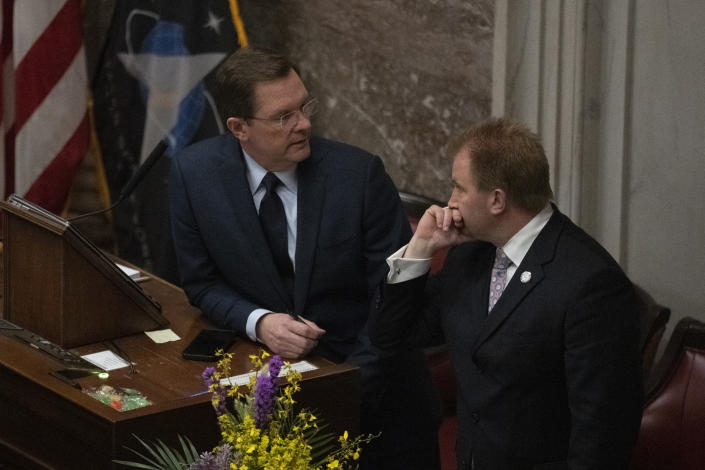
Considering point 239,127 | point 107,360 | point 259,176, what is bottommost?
point 107,360

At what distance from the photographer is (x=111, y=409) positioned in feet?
8.47

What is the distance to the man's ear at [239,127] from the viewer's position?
3174 mm

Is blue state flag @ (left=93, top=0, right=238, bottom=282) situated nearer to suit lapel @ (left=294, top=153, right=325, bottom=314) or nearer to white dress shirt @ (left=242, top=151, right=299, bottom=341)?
white dress shirt @ (left=242, top=151, right=299, bottom=341)

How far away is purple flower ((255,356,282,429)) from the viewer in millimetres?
2016

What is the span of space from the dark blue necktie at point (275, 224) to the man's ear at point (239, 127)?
12 centimetres

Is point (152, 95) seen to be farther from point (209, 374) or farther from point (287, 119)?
point (209, 374)

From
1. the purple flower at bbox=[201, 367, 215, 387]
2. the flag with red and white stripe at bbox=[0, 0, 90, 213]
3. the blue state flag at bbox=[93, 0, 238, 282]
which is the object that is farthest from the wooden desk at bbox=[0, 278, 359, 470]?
the flag with red and white stripe at bbox=[0, 0, 90, 213]

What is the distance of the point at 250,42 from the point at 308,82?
32cm

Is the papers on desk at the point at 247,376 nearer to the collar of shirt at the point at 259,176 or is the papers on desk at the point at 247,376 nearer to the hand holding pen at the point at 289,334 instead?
the hand holding pen at the point at 289,334

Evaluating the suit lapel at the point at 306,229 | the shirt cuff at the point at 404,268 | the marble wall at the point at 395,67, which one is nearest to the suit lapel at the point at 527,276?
the shirt cuff at the point at 404,268

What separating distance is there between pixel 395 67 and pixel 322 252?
1753 mm

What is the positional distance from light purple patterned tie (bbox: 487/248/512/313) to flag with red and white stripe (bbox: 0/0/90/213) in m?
3.09

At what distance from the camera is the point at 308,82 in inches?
207

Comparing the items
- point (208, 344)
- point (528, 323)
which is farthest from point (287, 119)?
point (528, 323)
